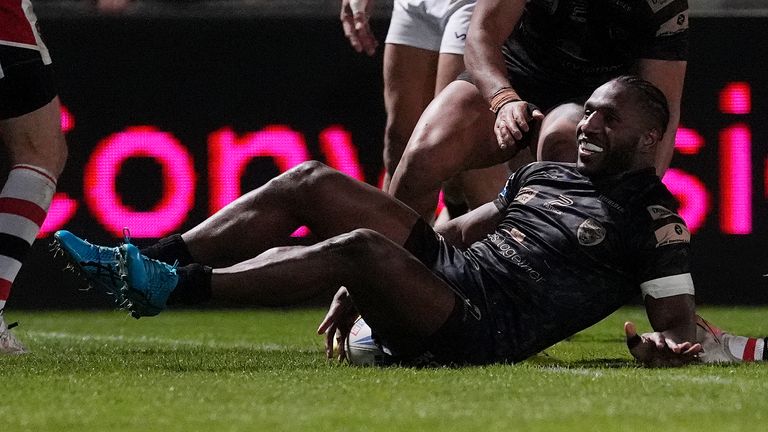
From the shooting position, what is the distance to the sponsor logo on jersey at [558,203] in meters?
4.50

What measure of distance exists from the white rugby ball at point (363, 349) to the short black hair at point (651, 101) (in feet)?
3.51

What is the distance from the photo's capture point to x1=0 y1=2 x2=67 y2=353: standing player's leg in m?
5.32

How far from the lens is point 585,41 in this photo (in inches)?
213

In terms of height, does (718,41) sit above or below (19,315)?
above

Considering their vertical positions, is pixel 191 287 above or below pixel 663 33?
below

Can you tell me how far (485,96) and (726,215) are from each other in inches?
129

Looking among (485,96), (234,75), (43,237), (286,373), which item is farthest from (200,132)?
(286,373)

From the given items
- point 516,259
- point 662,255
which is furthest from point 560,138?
point 662,255

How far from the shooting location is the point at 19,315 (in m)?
7.88

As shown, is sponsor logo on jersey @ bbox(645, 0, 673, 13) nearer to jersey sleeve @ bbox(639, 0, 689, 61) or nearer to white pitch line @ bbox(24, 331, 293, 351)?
jersey sleeve @ bbox(639, 0, 689, 61)

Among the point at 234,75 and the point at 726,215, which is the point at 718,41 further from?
the point at 234,75

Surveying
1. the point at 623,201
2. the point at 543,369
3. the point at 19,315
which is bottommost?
the point at 19,315

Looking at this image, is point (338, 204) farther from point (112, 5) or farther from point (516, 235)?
point (112, 5)

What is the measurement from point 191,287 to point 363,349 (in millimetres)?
698
